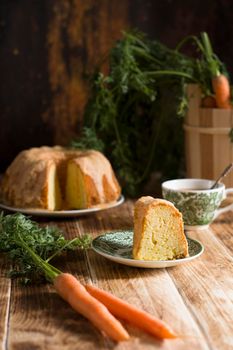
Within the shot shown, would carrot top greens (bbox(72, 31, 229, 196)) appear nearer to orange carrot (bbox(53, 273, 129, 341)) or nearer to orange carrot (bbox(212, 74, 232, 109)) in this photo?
orange carrot (bbox(212, 74, 232, 109))

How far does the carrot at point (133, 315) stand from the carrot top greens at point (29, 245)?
0.18 metres

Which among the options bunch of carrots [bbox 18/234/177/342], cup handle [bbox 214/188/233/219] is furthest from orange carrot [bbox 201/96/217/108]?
bunch of carrots [bbox 18/234/177/342]

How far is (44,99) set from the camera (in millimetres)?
3172

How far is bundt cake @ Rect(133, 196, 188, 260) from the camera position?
1854 millimetres

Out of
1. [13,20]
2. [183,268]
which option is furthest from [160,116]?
[183,268]

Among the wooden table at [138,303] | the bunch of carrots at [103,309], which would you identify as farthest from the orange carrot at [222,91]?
the bunch of carrots at [103,309]

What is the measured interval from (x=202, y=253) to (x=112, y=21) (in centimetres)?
143

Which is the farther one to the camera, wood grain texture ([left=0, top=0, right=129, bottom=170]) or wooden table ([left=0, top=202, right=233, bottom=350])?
wood grain texture ([left=0, top=0, right=129, bottom=170])

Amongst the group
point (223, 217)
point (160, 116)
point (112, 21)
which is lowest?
point (223, 217)

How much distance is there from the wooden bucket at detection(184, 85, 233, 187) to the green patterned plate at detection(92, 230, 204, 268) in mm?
611

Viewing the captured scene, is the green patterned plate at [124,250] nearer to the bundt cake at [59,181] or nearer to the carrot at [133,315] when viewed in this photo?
the carrot at [133,315]

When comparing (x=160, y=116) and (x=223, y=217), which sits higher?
(x=160, y=116)

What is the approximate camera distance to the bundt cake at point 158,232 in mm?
1854

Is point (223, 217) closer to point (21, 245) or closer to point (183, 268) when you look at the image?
point (183, 268)
